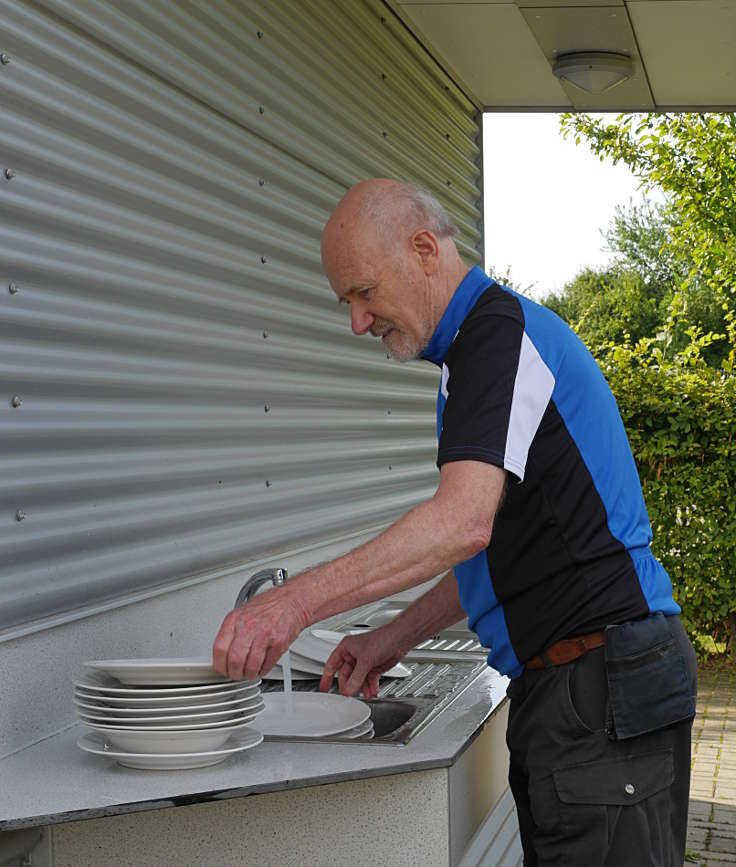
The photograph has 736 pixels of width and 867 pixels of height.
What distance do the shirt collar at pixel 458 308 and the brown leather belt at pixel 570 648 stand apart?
60 centimetres

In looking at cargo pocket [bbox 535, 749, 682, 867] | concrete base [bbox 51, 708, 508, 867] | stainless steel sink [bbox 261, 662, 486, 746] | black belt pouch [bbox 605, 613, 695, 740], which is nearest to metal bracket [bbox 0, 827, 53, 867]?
concrete base [bbox 51, 708, 508, 867]

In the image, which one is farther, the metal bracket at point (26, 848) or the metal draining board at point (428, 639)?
the metal draining board at point (428, 639)

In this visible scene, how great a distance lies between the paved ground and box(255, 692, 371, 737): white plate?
3.19m

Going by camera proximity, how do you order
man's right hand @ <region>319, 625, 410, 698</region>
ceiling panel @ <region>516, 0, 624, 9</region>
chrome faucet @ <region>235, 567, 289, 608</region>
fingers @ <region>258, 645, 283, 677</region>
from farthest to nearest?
ceiling panel @ <region>516, 0, 624, 9</region>, man's right hand @ <region>319, 625, 410, 698</region>, chrome faucet @ <region>235, 567, 289, 608</region>, fingers @ <region>258, 645, 283, 677</region>

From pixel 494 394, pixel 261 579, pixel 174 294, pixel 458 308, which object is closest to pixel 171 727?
pixel 261 579

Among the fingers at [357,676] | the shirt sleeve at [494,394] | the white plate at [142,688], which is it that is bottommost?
the fingers at [357,676]

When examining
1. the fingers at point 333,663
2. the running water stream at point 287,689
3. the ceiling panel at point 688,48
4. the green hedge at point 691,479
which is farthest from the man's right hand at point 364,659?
the green hedge at point 691,479

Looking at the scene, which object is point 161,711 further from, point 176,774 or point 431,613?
point 431,613

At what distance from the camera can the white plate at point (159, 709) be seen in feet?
6.93

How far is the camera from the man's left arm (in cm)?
210

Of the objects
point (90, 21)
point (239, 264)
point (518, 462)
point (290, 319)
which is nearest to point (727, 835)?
point (290, 319)

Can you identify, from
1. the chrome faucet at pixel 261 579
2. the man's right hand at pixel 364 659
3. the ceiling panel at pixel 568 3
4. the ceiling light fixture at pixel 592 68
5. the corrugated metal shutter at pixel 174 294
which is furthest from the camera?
the ceiling light fixture at pixel 592 68

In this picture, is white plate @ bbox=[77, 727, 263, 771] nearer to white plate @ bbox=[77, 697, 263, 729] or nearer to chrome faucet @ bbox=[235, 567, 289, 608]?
white plate @ bbox=[77, 697, 263, 729]

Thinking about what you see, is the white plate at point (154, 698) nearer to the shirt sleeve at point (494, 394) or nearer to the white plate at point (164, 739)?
the white plate at point (164, 739)
